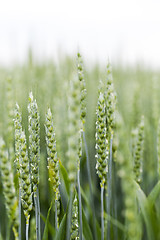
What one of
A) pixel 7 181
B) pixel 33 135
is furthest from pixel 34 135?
pixel 7 181

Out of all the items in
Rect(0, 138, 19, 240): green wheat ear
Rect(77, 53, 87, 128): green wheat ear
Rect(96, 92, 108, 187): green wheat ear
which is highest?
Rect(77, 53, 87, 128): green wheat ear

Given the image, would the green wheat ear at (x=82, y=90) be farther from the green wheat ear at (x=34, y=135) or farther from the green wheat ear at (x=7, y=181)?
the green wheat ear at (x=7, y=181)

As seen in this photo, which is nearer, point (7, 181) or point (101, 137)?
point (7, 181)

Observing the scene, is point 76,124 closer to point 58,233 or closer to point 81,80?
point 81,80

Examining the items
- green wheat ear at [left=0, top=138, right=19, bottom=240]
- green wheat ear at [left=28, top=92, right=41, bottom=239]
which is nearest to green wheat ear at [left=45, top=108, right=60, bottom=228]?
green wheat ear at [left=28, top=92, right=41, bottom=239]

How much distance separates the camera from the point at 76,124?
544mm

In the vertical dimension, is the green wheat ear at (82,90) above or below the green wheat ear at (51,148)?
above

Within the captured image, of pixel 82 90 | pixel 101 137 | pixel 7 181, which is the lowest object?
pixel 7 181

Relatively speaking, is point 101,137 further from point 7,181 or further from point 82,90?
point 7,181

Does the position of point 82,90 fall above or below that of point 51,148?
above

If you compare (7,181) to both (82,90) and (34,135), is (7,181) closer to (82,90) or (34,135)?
(34,135)

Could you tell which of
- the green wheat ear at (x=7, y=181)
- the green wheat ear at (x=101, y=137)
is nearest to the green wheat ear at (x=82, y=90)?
the green wheat ear at (x=101, y=137)

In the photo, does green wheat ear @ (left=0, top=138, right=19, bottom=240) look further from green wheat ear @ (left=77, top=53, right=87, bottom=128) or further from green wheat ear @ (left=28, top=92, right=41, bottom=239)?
green wheat ear @ (left=77, top=53, right=87, bottom=128)

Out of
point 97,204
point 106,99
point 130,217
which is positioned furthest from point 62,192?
point 97,204
